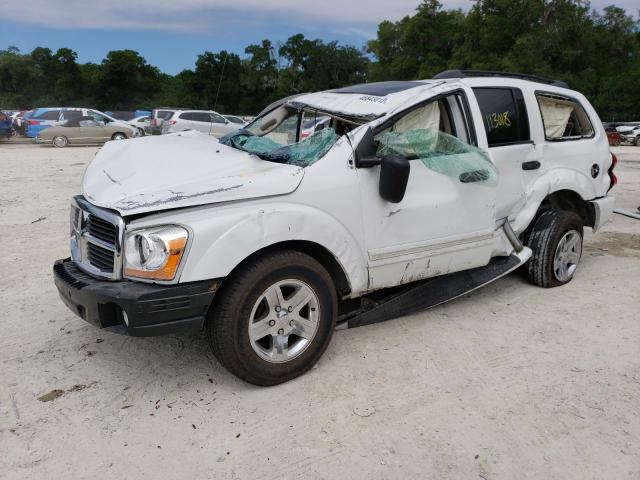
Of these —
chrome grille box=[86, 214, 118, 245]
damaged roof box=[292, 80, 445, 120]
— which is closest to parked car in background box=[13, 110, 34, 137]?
damaged roof box=[292, 80, 445, 120]

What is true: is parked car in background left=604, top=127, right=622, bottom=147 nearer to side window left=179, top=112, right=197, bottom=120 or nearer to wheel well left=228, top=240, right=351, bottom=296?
side window left=179, top=112, right=197, bottom=120

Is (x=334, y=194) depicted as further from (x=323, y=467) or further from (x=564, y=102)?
(x=564, y=102)

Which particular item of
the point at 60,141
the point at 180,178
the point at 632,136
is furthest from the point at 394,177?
the point at 632,136

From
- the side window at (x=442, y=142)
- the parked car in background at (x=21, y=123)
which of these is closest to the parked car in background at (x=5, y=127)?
the parked car in background at (x=21, y=123)

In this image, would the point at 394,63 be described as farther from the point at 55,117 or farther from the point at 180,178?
the point at 180,178

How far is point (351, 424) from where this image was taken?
9.87ft

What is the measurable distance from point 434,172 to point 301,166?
1007 mm

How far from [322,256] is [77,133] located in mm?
22496

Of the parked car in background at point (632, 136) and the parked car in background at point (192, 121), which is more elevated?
the parked car in background at point (632, 136)

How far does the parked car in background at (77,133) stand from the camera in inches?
897

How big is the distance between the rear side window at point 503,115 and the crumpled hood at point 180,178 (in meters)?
1.84

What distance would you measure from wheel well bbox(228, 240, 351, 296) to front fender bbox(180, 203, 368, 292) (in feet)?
0.29

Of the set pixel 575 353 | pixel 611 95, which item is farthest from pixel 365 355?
pixel 611 95

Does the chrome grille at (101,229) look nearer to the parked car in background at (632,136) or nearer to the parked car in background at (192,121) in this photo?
the parked car in background at (192,121)
